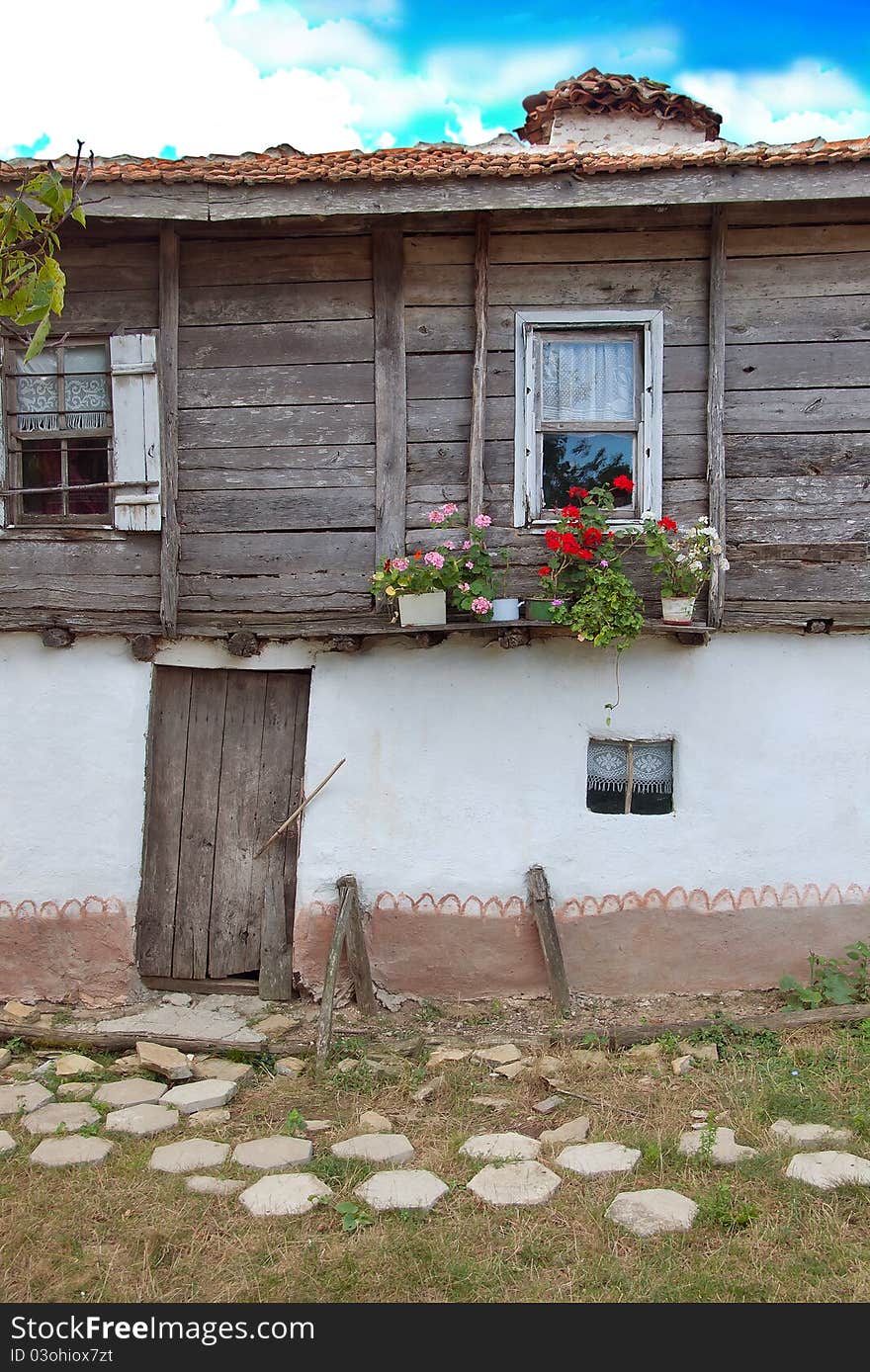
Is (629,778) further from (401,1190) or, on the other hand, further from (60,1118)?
(60,1118)

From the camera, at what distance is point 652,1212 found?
4328 mm

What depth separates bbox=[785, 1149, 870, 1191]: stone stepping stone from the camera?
14.8 ft

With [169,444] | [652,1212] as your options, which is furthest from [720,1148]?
[169,444]

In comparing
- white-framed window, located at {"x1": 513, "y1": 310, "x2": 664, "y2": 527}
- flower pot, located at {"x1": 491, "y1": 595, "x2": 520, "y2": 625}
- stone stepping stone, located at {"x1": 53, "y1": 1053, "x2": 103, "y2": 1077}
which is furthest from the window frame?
stone stepping stone, located at {"x1": 53, "y1": 1053, "x2": 103, "y2": 1077}

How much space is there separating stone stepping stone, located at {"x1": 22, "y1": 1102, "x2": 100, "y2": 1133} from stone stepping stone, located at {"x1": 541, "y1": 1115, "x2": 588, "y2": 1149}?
7.26 feet

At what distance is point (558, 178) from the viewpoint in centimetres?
615

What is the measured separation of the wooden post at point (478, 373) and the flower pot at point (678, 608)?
1280 mm

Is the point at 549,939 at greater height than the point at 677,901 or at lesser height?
lesser

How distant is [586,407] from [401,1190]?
4.62 meters

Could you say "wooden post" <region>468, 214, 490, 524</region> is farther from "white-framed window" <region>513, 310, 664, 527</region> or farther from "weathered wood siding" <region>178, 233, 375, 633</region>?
"weathered wood siding" <region>178, 233, 375, 633</region>

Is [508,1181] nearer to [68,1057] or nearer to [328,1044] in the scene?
[328,1044]

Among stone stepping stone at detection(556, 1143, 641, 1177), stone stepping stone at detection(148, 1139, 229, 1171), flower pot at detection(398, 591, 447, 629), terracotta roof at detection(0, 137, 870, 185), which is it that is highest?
terracotta roof at detection(0, 137, 870, 185)

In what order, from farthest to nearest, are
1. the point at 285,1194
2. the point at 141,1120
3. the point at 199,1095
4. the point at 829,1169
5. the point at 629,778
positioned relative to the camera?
the point at 629,778 → the point at 199,1095 → the point at 141,1120 → the point at 829,1169 → the point at 285,1194

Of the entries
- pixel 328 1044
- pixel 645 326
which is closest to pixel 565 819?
pixel 328 1044
